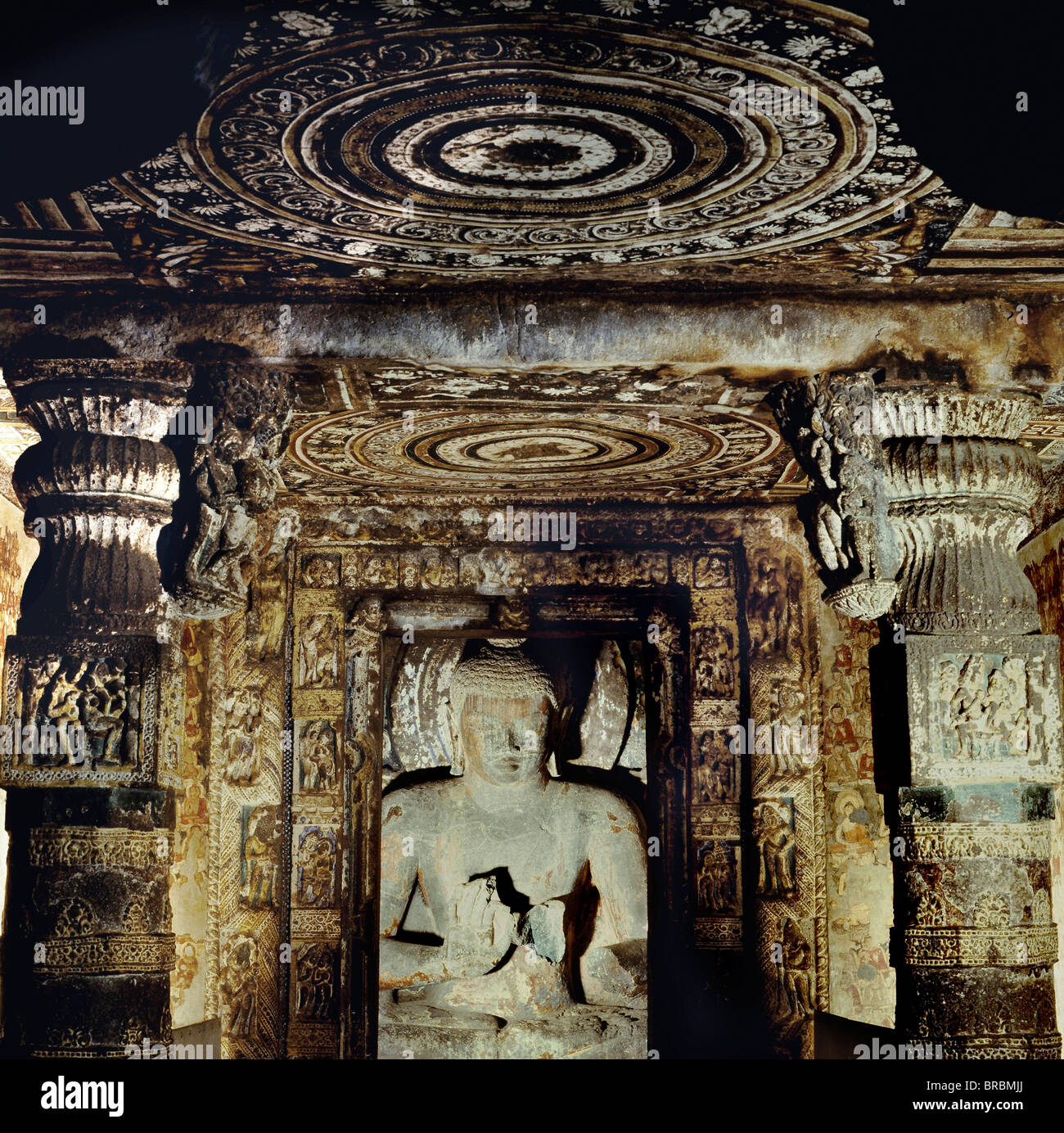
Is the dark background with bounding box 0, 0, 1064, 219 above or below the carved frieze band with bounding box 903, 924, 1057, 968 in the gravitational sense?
Result: above

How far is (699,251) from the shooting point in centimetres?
490

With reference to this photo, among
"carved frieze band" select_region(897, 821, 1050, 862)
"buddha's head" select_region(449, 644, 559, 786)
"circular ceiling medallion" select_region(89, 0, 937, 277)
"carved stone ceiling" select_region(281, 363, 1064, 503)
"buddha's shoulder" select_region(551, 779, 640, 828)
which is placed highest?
"circular ceiling medallion" select_region(89, 0, 937, 277)

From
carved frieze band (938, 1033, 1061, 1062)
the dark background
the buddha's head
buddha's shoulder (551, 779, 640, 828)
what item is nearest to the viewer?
the dark background

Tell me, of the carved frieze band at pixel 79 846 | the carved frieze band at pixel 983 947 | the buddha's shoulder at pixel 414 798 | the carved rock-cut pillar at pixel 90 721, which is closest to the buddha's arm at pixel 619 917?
the buddha's shoulder at pixel 414 798

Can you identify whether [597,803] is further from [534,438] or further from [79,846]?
[79,846]

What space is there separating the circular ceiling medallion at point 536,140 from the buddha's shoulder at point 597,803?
4.80 metres

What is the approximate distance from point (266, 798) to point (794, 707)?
3356mm

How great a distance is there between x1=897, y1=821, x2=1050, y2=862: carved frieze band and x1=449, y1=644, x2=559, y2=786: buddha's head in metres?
4.26

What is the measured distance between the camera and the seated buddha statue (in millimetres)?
8516

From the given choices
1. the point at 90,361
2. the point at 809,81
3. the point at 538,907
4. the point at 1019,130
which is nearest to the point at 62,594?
the point at 90,361

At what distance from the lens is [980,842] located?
515cm

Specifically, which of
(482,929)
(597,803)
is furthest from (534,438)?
(482,929)

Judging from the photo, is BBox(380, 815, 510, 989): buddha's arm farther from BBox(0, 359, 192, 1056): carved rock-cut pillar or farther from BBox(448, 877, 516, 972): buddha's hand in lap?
BBox(0, 359, 192, 1056): carved rock-cut pillar

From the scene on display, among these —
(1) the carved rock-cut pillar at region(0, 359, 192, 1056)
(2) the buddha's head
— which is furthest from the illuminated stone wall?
(1) the carved rock-cut pillar at region(0, 359, 192, 1056)
